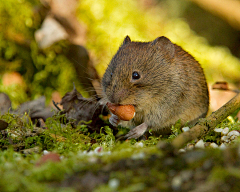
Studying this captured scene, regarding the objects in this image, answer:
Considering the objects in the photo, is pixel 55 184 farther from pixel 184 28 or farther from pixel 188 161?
pixel 184 28

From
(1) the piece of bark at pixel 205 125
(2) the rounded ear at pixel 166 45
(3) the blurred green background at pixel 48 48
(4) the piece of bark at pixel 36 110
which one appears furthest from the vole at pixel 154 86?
(3) the blurred green background at pixel 48 48

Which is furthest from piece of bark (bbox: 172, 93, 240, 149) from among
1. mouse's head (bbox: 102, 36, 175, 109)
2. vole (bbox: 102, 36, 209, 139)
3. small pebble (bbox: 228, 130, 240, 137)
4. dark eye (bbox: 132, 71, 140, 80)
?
dark eye (bbox: 132, 71, 140, 80)

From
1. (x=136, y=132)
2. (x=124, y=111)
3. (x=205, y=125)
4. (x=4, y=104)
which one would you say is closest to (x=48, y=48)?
(x=4, y=104)

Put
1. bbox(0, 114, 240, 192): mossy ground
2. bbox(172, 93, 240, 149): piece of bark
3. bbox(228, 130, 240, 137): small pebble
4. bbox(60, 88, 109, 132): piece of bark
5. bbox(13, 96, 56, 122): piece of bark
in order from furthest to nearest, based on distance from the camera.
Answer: bbox(13, 96, 56, 122): piece of bark
bbox(60, 88, 109, 132): piece of bark
bbox(228, 130, 240, 137): small pebble
bbox(172, 93, 240, 149): piece of bark
bbox(0, 114, 240, 192): mossy ground

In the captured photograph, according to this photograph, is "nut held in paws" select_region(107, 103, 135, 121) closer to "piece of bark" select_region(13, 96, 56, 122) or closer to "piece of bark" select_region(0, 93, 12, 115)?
"piece of bark" select_region(13, 96, 56, 122)

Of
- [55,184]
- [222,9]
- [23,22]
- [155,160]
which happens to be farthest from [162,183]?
[222,9]

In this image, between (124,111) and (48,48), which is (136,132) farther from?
(48,48)

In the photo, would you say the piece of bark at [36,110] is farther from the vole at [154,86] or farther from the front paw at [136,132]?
the front paw at [136,132]

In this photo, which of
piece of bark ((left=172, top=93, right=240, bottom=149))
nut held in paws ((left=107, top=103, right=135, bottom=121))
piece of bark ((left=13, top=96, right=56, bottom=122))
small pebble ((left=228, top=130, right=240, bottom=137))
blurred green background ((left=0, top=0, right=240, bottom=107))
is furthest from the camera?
blurred green background ((left=0, top=0, right=240, bottom=107))
